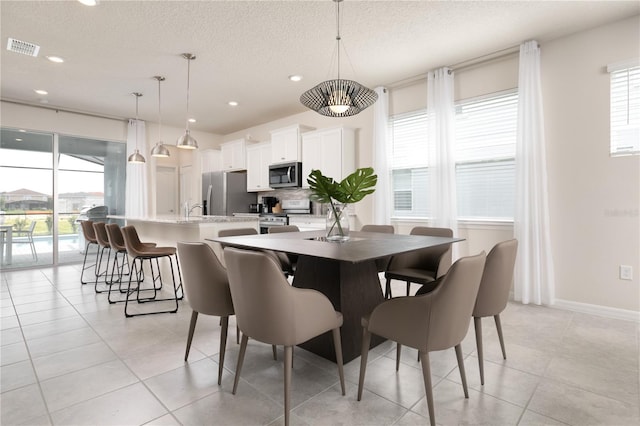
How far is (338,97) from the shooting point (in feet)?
8.70

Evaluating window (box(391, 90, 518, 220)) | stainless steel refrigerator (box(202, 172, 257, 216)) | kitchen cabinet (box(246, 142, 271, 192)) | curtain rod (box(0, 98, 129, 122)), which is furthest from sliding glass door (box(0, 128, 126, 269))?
window (box(391, 90, 518, 220))

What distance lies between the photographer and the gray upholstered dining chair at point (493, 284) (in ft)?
6.23

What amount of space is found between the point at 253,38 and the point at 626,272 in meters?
4.28

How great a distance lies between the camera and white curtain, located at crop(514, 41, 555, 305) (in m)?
3.45

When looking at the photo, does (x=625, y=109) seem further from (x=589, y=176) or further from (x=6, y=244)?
(x=6, y=244)

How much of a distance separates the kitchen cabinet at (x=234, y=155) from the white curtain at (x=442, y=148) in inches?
152

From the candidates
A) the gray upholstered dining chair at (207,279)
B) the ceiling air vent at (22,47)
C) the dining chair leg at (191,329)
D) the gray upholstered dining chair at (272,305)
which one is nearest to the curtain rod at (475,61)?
the gray upholstered dining chair at (272,305)

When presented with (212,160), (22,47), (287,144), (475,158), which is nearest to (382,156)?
(475,158)

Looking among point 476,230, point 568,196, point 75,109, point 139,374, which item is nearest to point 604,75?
point 568,196

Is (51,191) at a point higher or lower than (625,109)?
lower

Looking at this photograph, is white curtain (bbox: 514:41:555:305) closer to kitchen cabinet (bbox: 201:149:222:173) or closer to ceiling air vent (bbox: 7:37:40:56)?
ceiling air vent (bbox: 7:37:40:56)

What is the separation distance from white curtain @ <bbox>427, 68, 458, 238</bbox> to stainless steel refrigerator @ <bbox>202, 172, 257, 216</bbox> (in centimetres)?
398

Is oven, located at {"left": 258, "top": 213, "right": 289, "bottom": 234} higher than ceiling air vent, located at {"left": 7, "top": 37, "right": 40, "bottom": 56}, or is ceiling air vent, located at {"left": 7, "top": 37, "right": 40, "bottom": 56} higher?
ceiling air vent, located at {"left": 7, "top": 37, "right": 40, "bottom": 56}

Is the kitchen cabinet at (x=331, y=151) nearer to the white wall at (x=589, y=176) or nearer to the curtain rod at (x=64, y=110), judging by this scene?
the white wall at (x=589, y=176)
